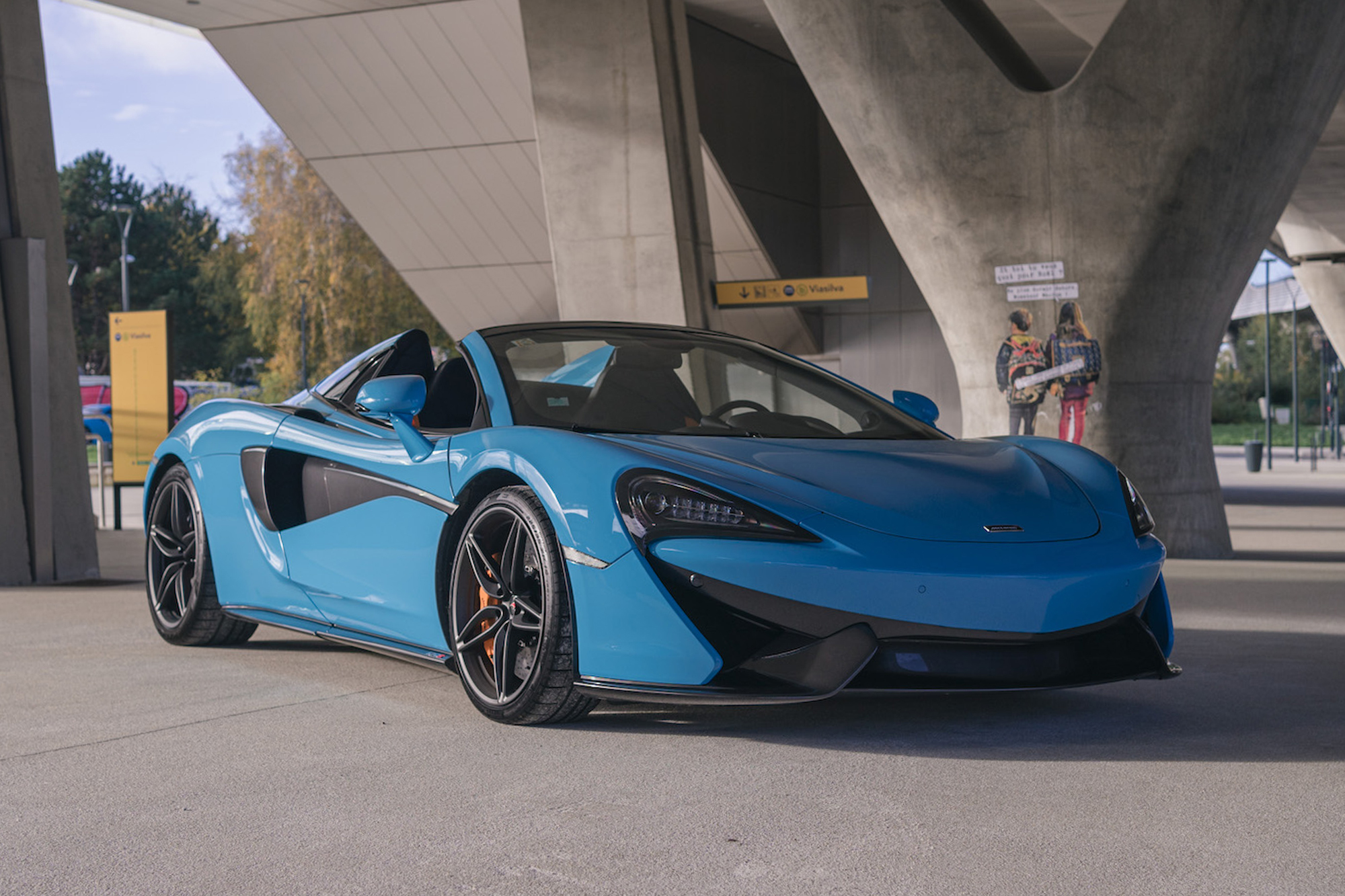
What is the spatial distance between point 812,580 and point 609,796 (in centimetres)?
74

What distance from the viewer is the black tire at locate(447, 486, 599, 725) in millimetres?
3926

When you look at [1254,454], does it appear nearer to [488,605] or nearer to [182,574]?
[182,574]

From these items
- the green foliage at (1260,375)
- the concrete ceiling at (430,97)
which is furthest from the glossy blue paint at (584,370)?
the green foliage at (1260,375)

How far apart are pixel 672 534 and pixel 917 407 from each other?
174 centimetres

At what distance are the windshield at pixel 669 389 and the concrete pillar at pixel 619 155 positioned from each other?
10.1 meters

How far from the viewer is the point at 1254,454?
33.4m

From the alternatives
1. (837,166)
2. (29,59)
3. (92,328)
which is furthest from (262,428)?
(92,328)

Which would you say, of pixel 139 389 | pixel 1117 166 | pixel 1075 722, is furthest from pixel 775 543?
pixel 139 389

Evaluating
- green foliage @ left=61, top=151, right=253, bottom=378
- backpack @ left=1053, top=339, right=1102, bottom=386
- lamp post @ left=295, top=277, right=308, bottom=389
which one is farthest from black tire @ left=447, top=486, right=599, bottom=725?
green foliage @ left=61, top=151, right=253, bottom=378

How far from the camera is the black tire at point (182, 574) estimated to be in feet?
19.1

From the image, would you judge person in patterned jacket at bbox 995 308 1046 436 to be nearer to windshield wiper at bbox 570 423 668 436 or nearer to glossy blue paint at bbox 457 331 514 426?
glossy blue paint at bbox 457 331 514 426

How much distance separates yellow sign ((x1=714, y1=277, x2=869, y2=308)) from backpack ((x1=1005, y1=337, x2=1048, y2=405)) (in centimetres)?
522

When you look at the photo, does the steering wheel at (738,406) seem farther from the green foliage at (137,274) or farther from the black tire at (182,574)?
the green foliage at (137,274)

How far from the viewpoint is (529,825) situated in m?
3.10
